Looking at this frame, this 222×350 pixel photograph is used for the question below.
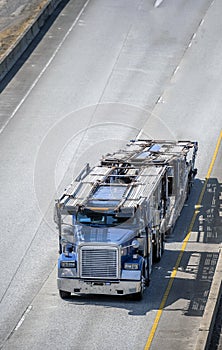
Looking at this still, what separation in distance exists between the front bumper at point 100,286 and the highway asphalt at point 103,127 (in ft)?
1.64

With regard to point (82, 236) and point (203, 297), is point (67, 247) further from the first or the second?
point (203, 297)

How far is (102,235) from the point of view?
2986 centimetres

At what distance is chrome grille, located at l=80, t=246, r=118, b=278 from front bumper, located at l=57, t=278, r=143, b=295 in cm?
24

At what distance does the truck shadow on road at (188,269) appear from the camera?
98.2 ft

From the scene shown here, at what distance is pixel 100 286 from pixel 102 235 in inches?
60.9

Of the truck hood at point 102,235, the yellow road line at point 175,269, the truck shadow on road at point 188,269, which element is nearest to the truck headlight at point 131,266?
the truck hood at point 102,235

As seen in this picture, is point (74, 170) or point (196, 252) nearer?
point (196, 252)

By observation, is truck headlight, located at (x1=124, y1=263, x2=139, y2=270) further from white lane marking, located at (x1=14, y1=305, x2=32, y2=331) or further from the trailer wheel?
white lane marking, located at (x1=14, y1=305, x2=32, y2=331)

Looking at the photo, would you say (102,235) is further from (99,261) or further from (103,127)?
(103,127)

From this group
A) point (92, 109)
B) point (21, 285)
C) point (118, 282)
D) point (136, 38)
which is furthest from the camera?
point (136, 38)

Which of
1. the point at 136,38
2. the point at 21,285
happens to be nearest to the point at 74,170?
the point at 21,285

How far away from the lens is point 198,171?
42.1 metres

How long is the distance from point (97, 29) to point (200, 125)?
50.4 feet

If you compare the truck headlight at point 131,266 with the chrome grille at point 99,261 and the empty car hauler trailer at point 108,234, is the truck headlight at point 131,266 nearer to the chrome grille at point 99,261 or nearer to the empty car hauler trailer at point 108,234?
the empty car hauler trailer at point 108,234
